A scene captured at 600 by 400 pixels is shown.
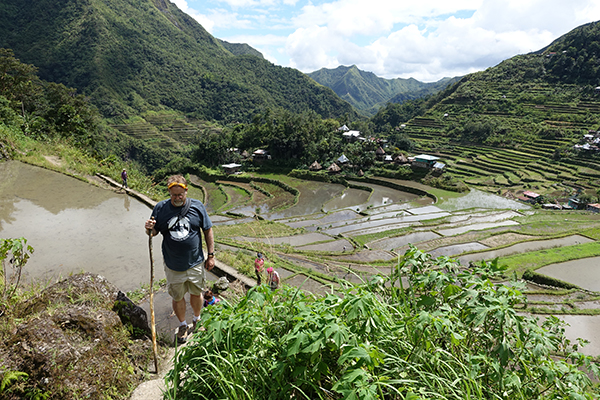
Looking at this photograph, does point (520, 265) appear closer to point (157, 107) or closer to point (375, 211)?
point (375, 211)

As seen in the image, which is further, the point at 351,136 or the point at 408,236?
the point at 351,136

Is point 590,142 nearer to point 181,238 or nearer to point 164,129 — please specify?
point 181,238

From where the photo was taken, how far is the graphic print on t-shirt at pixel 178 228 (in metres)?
3.52

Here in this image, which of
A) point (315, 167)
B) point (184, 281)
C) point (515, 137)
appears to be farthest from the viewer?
point (515, 137)

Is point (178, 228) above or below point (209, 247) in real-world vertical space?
above

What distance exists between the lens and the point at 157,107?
321 ft

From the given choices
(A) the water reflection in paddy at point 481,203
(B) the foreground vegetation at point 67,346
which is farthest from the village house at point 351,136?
(B) the foreground vegetation at point 67,346

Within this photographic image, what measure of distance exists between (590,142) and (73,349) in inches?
2245

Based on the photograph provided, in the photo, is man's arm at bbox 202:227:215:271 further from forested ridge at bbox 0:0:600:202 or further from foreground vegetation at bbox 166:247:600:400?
forested ridge at bbox 0:0:600:202

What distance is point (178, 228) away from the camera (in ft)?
11.6

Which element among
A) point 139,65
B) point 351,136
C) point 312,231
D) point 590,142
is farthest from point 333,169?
point 139,65

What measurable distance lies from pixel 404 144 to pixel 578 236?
104ft

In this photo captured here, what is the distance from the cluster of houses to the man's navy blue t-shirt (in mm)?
53820

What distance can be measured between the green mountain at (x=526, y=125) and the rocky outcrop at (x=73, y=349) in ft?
130
